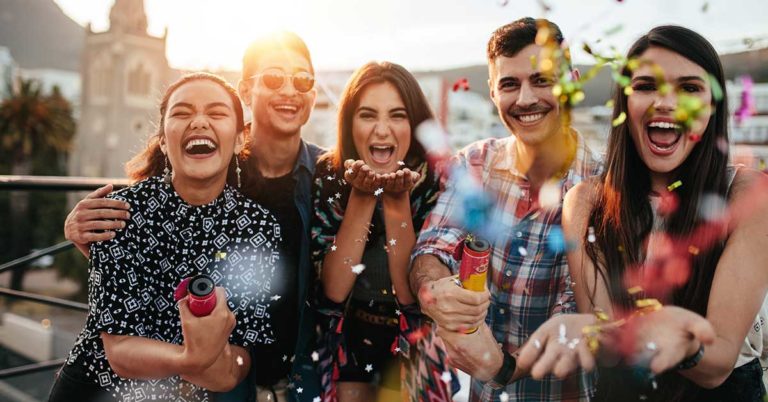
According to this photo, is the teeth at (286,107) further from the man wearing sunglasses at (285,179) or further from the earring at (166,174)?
the earring at (166,174)

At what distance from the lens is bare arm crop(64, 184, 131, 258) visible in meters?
2.37

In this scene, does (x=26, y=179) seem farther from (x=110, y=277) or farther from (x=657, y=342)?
(x=657, y=342)

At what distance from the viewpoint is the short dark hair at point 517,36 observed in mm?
2689

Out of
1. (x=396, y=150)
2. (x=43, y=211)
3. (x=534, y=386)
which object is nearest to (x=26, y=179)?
(x=396, y=150)

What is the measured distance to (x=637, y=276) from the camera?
86.1 inches

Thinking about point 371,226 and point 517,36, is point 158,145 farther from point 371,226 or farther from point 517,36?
point 517,36

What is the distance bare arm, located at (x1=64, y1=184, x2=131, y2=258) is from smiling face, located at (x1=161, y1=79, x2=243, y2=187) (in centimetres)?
27

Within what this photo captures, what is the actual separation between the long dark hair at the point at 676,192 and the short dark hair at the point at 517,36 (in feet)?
1.86

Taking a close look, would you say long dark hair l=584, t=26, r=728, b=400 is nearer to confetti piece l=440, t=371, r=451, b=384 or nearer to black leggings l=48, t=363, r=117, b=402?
confetti piece l=440, t=371, r=451, b=384

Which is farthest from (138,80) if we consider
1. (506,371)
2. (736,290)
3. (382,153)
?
(736,290)

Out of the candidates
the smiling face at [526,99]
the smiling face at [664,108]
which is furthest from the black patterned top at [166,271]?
the smiling face at [664,108]

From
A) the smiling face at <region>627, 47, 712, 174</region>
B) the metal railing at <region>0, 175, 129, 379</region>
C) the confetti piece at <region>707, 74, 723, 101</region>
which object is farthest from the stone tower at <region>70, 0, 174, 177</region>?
the confetti piece at <region>707, 74, 723, 101</region>

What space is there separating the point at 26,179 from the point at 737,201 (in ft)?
10.9

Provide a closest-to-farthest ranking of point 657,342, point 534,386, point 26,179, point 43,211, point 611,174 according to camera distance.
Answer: point 657,342 < point 611,174 < point 534,386 < point 26,179 < point 43,211
